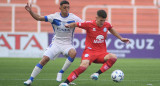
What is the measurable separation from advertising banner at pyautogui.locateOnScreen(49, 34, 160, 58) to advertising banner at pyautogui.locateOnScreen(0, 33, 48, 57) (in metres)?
0.78

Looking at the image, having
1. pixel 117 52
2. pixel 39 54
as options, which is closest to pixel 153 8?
pixel 117 52

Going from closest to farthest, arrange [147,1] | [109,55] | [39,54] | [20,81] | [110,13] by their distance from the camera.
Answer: [109,55]
[20,81]
[39,54]
[110,13]
[147,1]

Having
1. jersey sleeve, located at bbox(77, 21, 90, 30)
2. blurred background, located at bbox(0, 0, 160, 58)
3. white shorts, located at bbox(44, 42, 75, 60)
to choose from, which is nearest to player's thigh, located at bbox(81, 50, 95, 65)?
jersey sleeve, located at bbox(77, 21, 90, 30)

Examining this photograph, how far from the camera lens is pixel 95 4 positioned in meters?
23.6

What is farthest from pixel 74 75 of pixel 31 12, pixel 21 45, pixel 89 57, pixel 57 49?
pixel 21 45

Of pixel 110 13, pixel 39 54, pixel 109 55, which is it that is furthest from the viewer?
pixel 110 13

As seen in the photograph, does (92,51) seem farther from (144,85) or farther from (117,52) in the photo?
(117,52)

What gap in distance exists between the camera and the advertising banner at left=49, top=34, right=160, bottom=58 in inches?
736

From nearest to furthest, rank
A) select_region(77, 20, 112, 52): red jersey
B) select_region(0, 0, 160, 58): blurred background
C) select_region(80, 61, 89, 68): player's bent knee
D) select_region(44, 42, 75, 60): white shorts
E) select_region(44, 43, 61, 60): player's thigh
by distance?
select_region(80, 61, 89, 68): player's bent knee
select_region(77, 20, 112, 52): red jersey
select_region(44, 43, 61, 60): player's thigh
select_region(44, 42, 75, 60): white shorts
select_region(0, 0, 160, 58): blurred background

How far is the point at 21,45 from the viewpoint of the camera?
60.2 ft

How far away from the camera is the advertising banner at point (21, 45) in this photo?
1838cm

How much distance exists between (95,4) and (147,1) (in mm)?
3571

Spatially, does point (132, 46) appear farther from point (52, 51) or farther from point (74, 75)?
point (74, 75)

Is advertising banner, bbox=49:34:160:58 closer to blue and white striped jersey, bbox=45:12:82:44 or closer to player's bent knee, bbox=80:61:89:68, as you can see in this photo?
blue and white striped jersey, bbox=45:12:82:44
